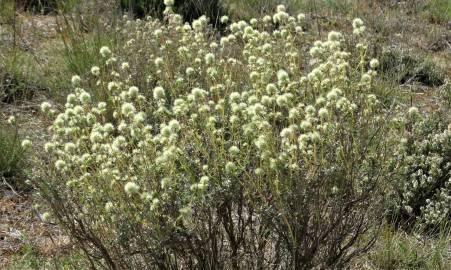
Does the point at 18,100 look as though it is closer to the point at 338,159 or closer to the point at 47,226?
the point at 47,226

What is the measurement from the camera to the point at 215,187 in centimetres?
288

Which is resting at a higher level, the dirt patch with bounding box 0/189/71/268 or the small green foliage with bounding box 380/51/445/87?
the small green foliage with bounding box 380/51/445/87

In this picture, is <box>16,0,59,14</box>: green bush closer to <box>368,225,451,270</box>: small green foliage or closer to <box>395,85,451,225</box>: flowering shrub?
<box>395,85,451,225</box>: flowering shrub

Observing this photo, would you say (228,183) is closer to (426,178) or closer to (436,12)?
(426,178)

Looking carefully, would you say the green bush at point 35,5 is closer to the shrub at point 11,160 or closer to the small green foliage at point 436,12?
the shrub at point 11,160

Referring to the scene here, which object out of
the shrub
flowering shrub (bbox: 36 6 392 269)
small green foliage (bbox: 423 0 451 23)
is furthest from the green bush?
flowering shrub (bbox: 36 6 392 269)

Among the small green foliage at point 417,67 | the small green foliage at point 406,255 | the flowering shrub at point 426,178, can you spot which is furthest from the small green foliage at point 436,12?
the small green foliage at point 406,255

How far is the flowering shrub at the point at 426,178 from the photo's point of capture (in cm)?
409

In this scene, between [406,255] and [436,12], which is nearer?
[406,255]

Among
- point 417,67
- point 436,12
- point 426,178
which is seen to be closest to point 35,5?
point 417,67

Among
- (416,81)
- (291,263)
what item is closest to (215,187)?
(291,263)

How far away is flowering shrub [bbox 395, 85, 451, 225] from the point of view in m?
Answer: 4.09

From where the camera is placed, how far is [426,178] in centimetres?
424

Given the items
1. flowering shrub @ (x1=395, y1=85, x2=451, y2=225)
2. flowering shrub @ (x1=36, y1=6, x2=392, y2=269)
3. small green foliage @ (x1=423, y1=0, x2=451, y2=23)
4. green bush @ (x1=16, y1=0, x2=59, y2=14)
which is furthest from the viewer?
small green foliage @ (x1=423, y1=0, x2=451, y2=23)
